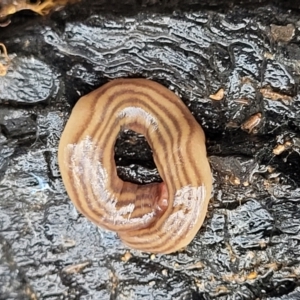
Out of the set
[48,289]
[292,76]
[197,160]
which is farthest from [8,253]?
[292,76]

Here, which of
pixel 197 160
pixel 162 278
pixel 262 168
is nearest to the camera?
pixel 197 160

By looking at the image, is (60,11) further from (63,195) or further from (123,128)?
(63,195)

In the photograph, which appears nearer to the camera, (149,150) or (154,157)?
(154,157)

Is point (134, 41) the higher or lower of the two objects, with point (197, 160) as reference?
higher
